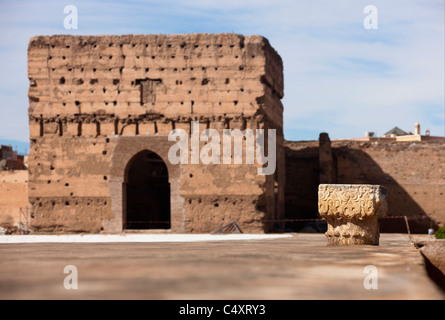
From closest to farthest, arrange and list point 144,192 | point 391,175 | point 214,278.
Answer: point 214,278
point 144,192
point 391,175

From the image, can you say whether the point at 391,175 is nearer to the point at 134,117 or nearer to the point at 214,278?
the point at 134,117

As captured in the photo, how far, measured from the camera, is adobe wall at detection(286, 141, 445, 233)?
24.3 metres

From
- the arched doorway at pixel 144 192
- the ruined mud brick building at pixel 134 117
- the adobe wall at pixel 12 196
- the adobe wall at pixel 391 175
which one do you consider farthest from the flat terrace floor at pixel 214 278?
the adobe wall at pixel 12 196

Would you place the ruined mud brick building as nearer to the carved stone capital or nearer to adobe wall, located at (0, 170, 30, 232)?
adobe wall, located at (0, 170, 30, 232)

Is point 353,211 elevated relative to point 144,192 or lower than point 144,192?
elevated

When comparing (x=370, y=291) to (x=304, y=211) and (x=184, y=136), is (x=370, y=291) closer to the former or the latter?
(x=184, y=136)

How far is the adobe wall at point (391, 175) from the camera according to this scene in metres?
24.3

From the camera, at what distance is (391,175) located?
80.7 feet

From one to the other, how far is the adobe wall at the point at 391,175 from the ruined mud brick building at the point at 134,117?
20.4 feet

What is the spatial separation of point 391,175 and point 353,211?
1738 centimetres

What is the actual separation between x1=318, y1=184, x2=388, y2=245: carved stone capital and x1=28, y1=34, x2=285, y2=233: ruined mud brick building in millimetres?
10085

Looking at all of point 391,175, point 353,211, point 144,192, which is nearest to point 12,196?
point 144,192

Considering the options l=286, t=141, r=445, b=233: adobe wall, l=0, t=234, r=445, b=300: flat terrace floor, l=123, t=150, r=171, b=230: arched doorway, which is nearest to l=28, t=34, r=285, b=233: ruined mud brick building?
l=123, t=150, r=171, b=230: arched doorway

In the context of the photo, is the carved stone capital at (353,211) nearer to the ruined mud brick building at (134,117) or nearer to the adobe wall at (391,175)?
the ruined mud brick building at (134,117)
